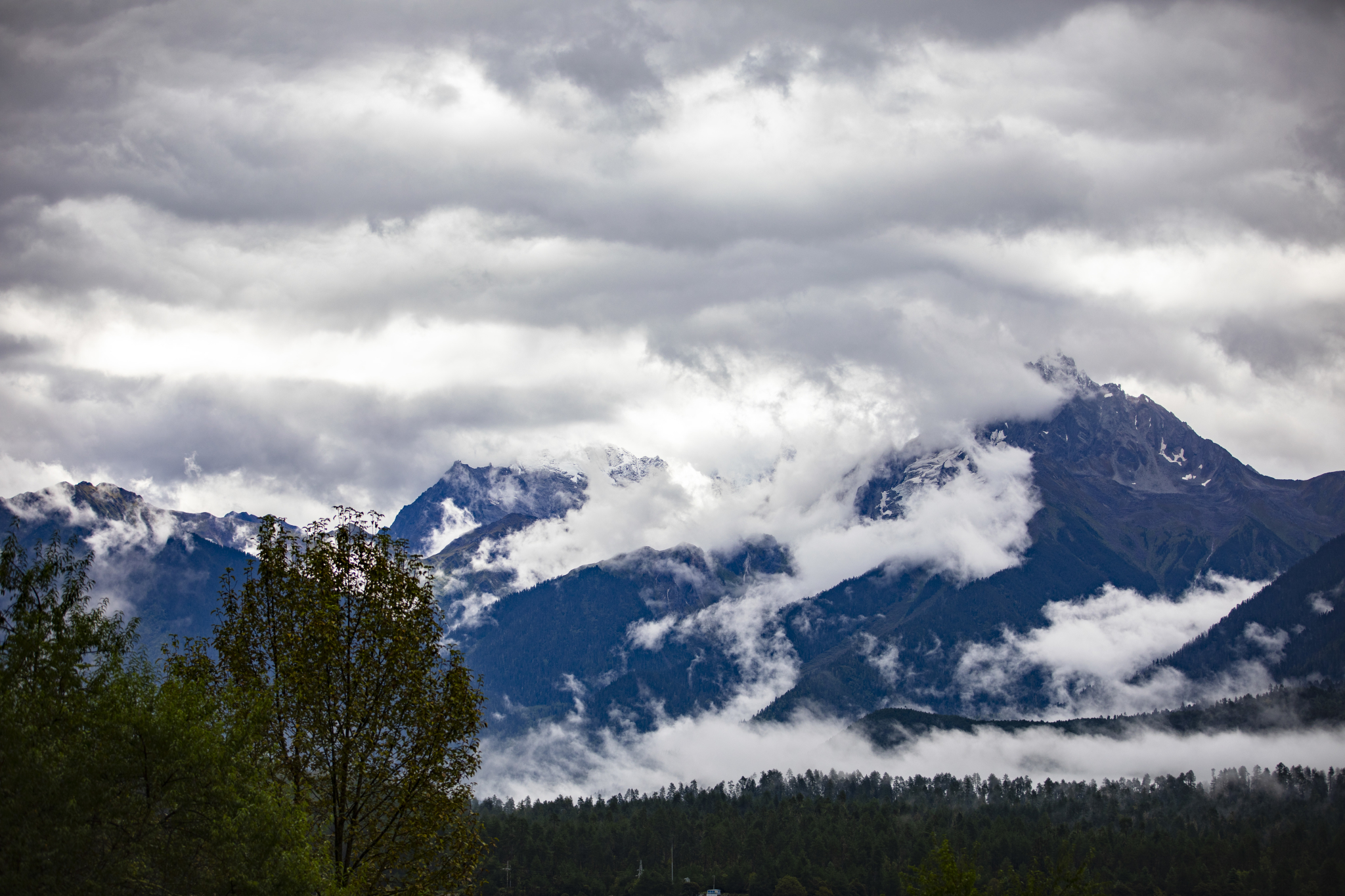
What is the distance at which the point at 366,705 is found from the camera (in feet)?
163

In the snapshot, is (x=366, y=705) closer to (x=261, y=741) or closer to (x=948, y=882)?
(x=261, y=741)

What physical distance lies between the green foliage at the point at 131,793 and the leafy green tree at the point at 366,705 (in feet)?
7.26

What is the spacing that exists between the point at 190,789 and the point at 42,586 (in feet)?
50.6

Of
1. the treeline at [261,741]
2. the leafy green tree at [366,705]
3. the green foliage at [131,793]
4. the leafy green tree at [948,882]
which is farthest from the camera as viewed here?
the leafy green tree at [948,882]

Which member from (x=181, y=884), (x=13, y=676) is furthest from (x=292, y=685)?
(x=13, y=676)

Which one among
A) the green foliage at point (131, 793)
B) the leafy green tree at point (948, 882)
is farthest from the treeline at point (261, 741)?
the leafy green tree at point (948, 882)

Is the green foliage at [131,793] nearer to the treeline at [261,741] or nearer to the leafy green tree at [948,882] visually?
the treeline at [261,741]

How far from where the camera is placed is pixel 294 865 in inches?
1829

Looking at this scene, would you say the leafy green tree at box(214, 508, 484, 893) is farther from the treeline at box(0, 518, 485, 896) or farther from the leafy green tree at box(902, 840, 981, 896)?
the leafy green tree at box(902, 840, 981, 896)

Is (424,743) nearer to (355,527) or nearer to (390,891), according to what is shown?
(390,891)

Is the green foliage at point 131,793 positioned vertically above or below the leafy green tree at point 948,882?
above

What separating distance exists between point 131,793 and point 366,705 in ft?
32.5

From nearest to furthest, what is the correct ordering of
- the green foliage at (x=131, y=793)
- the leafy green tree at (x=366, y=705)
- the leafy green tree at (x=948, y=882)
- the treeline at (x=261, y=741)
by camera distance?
1. the green foliage at (x=131, y=793)
2. the treeline at (x=261, y=741)
3. the leafy green tree at (x=366, y=705)
4. the leafy green tree at (x=948, y=882)

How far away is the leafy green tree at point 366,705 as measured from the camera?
49594 millimetres
